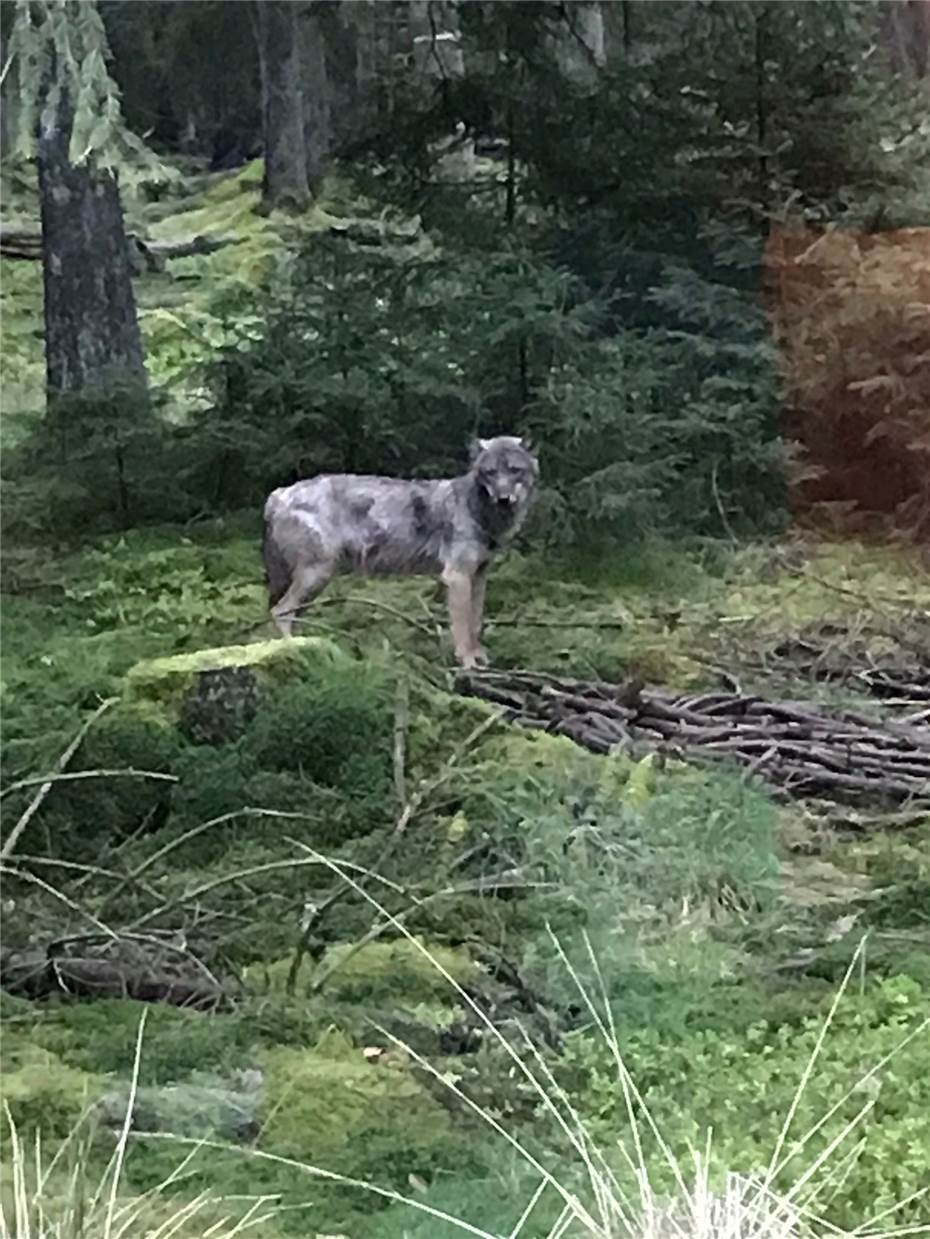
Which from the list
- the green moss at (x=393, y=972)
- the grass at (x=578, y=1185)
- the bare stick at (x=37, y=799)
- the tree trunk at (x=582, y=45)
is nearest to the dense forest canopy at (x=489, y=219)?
the tree trunk at (x=582, y=45)

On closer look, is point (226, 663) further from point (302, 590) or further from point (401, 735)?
point (401, 735)

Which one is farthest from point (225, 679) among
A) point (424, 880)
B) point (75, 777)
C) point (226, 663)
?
point (424, 880)

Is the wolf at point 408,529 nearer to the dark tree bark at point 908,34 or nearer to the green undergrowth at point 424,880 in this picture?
the green undergrowth at point 424,880

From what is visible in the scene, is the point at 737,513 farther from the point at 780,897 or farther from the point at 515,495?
the point at 780,897

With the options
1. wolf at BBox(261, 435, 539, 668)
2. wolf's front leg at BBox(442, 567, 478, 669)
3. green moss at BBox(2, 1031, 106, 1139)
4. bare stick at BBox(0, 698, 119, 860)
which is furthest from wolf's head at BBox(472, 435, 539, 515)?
green moss at BBox(2, 1031, 106, 1139)

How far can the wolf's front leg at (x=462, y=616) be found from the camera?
2234 mm

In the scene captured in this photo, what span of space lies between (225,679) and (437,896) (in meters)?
0.41

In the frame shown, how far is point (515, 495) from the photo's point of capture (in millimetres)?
2199

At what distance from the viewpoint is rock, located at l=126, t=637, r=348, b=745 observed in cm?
226

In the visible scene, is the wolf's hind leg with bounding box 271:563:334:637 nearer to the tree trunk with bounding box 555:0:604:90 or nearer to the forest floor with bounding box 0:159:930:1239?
the forest floor with bounding box 0:159:930:1239

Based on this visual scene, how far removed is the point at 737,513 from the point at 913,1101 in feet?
2.40

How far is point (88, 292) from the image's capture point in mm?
2354

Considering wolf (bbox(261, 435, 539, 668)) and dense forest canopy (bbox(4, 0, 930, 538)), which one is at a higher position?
dense forest canopy (bbox(4, 0, 930, 538))

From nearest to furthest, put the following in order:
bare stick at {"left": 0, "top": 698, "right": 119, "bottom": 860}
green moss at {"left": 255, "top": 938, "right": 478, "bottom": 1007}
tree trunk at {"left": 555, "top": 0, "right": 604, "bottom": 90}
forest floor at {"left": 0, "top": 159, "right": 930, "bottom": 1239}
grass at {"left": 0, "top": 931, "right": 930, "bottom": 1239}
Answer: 1. grass at {"left": 0, "top": 931, "right": 930, "bottom": 1239}
2. forest floor at {"left": 0, "top": 159, "right": 930, "bottom": 1239}
3. green moss at {"left": 255, "top": 938, "right": 478, "bottom": 1007}
4. tree trunk at {"left": 555, "top": 0, "right": 604, "bottom": 90}
5. bare stick at {"left": 0, "top": 698, "right": 119, "bottom": 860}
